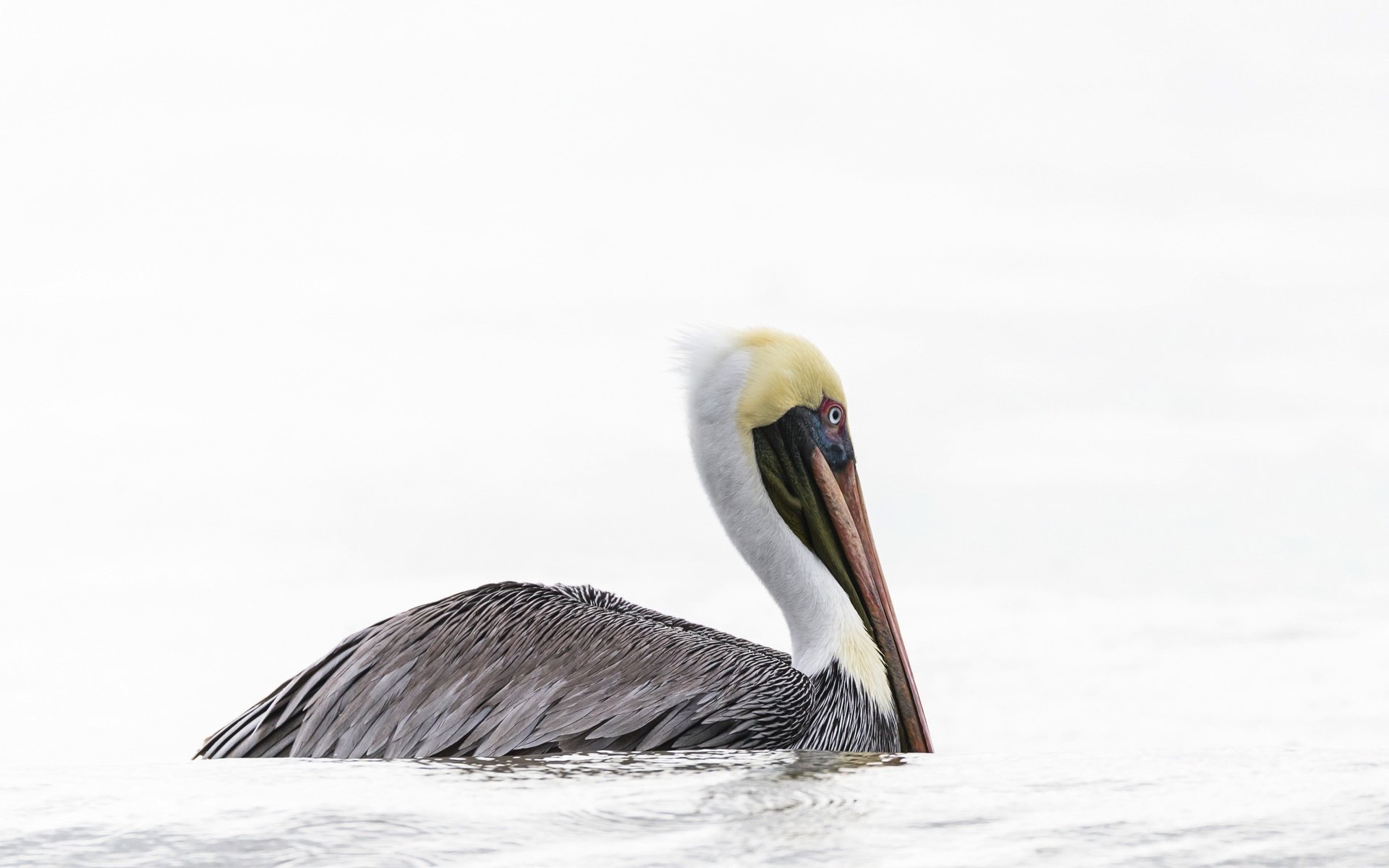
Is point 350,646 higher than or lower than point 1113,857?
higher

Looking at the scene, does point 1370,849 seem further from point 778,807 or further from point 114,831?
point 114,831

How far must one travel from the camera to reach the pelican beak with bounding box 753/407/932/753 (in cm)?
605

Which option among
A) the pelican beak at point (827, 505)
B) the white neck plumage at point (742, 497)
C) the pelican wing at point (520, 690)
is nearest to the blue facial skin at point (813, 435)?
the pelican beak at point (827, 505)

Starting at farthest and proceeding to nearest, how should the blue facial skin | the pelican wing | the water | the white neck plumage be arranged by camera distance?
the blue facial skin
the white neck plumage
the pelican wing
the water

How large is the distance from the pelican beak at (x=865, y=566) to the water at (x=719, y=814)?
2567 millimetres

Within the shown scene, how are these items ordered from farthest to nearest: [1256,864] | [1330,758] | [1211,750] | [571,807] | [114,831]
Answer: [1211,750]
[1330,758]
[571,807]
[114,831]
[1256,864]

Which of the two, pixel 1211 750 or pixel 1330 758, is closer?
pixel 1330 758

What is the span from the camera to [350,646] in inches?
216

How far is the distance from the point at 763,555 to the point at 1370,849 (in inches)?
147

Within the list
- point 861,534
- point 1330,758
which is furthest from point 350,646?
point 1330,758

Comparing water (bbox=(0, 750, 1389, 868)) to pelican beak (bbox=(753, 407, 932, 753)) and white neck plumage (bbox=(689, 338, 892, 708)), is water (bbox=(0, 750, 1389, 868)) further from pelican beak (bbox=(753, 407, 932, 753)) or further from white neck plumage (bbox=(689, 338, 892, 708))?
pelican beak (bbox=(753, 407, 932, 753))

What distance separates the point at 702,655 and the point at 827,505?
1.07m

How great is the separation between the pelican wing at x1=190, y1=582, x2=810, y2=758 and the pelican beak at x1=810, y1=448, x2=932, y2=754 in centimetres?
58

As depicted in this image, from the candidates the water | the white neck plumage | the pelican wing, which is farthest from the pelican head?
the water
